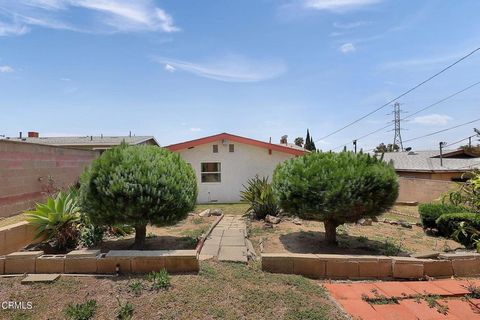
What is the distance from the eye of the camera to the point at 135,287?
3.22 meters

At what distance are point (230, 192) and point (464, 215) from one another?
352 inches

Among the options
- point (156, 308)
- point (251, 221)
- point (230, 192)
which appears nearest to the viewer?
point (156, 308)

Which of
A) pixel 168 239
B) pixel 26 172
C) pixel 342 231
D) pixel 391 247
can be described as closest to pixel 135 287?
pixel 168 239

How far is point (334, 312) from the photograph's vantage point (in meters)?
2.89

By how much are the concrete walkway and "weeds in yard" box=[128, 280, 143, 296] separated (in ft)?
3.94

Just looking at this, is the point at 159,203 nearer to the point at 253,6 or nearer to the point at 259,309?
the point at 259,309

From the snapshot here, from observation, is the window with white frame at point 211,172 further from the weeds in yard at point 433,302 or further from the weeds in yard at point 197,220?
the weeds in yard at point 433,302

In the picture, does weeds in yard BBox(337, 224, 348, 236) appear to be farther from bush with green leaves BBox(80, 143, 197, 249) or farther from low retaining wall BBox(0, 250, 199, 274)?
low retaining wall BBox(0, 250, 199, 274)

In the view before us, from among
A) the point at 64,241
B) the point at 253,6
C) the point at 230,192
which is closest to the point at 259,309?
the point at 64,241

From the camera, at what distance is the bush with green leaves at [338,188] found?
186 inches

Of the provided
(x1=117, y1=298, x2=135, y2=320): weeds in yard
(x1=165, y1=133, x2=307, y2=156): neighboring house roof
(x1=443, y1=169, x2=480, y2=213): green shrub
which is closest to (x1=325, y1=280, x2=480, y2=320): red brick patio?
(x1=443, y1=169, x2=480, y2=213): green shrub

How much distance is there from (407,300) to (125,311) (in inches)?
122

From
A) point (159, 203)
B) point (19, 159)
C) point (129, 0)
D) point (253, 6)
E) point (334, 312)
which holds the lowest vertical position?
point (334, 312)

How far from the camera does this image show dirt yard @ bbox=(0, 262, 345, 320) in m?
2.81
